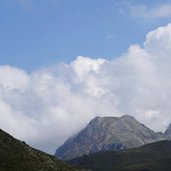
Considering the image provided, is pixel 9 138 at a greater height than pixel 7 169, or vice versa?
pixel 9 138

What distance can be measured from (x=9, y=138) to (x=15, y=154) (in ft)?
43.3

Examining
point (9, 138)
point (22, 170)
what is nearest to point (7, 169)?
point (22, 170)

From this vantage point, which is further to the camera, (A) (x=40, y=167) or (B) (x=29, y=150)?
(B) (x=29, y=150)

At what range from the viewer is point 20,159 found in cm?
15812

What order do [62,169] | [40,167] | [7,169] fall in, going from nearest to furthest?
[7,169] → [40,167] → [62,169]

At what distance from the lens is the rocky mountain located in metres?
151

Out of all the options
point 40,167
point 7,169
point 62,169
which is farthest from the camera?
point 62,169

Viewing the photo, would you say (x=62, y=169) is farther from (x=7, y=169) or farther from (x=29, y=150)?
(x=7, y=169)

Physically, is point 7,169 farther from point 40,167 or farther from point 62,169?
point 62,169

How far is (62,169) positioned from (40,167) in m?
13.3

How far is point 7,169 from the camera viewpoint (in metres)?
145

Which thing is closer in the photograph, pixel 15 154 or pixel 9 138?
pixel 15 154

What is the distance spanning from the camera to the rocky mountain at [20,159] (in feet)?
495

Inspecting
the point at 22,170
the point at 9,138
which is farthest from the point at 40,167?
the point at 9,138
